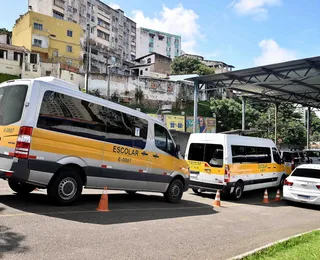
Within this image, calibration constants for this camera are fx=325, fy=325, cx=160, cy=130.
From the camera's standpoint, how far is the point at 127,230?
5918 millimetres

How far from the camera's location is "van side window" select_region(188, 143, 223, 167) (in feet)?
38.7

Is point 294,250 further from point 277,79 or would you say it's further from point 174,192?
point 277,79

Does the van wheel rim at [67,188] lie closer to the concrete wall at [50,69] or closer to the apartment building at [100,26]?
the concrete wall at [50,69]

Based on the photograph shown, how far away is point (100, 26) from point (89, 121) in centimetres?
7531

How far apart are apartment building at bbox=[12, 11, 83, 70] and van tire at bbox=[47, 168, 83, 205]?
159 feet

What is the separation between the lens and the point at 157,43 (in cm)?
10688

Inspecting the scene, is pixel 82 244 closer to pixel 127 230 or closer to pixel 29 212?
pixel 127 230

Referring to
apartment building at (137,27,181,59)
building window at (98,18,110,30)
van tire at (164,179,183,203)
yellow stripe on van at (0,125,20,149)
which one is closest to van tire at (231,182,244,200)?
van tire at (164,179,183,203)

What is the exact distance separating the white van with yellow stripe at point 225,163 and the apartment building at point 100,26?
50058mm

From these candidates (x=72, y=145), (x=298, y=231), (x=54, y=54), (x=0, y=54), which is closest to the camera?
(x=72, y=145)

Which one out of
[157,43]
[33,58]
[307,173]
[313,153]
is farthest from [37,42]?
[157,43]

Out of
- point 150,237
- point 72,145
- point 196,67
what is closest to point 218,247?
point 150,237

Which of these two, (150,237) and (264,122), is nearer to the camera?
(150,237)

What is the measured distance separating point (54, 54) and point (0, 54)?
33.8 feet
